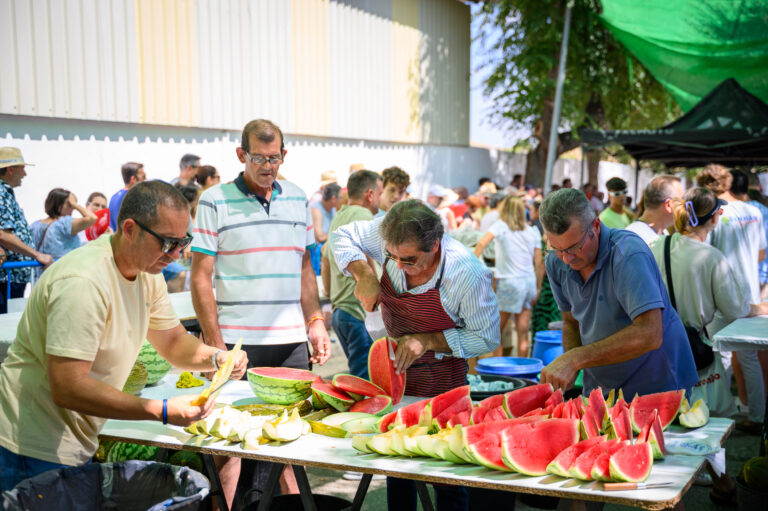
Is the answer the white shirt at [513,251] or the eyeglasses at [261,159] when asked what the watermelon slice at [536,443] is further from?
the white shirt at [513,251]

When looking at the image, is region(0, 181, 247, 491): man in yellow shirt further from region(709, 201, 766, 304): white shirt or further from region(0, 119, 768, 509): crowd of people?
region(709, 201, 766, 304): white shirt

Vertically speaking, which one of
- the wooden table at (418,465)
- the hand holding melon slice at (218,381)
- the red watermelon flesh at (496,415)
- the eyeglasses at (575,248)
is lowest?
the wooden table at (418,465)

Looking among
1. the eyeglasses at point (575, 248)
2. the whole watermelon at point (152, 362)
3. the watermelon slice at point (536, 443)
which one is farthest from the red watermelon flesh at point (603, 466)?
the whole watermelon at point (152, 362)

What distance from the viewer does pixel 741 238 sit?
20.1ft

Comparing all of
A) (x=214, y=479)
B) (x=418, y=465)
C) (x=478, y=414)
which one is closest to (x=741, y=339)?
(x=478, y=414)

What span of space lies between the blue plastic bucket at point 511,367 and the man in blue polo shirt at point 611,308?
5.74 feet

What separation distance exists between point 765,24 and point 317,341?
32.0 ft

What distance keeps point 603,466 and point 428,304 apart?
1.32 metres

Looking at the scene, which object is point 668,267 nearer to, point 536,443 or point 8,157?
point 536,443

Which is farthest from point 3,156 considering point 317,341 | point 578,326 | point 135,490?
point 578,326

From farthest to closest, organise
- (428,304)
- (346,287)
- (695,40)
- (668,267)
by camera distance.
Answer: (695,40), (346,287), (668,267), (428,304)

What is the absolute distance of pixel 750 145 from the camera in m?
11.7

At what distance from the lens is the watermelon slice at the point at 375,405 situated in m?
3.29

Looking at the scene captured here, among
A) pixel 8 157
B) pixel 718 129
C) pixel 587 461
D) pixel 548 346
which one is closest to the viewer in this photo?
pixel 587 461
